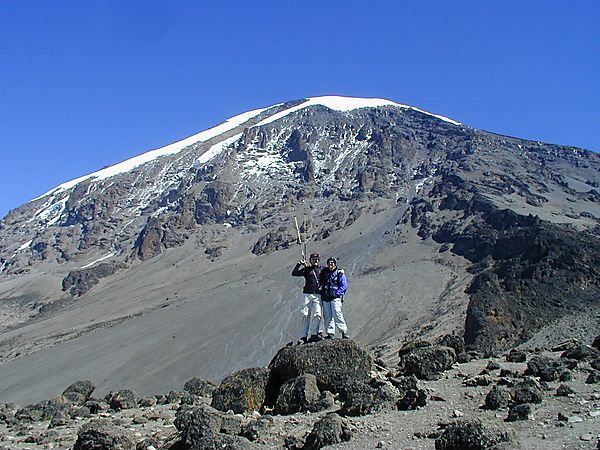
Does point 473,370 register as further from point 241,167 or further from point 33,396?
point 241,167

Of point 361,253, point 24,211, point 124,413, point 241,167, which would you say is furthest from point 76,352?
point 24,211

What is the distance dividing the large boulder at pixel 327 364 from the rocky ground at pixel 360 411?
0.02m

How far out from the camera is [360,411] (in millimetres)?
7930

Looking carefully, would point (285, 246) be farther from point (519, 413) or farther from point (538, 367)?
point (519, 413)

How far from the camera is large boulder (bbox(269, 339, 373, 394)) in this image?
9438 mm

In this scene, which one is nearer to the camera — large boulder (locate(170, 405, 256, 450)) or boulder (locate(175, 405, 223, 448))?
large boulder (locate(170, 405, 256, 450))

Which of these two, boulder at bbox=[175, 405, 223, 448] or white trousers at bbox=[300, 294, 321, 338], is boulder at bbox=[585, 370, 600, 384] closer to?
white trousers at bbox=[300, 294, 321, 338]

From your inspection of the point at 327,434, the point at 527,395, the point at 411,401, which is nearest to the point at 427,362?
the point at 411,401

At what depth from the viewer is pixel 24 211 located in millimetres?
155625

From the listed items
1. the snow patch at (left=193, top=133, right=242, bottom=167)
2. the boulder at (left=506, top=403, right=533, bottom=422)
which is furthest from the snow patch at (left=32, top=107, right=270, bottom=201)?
the boulder at (left=506, top=403, right=533, bottom=422)

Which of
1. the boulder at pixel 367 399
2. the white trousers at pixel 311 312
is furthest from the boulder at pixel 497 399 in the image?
the white trousers at pixel 311 312

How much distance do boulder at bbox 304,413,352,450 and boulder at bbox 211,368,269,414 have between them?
2.46 metres

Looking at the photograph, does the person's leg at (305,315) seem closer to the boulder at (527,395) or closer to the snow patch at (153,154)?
the boulder at (527,395)

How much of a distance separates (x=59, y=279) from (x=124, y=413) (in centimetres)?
10736
